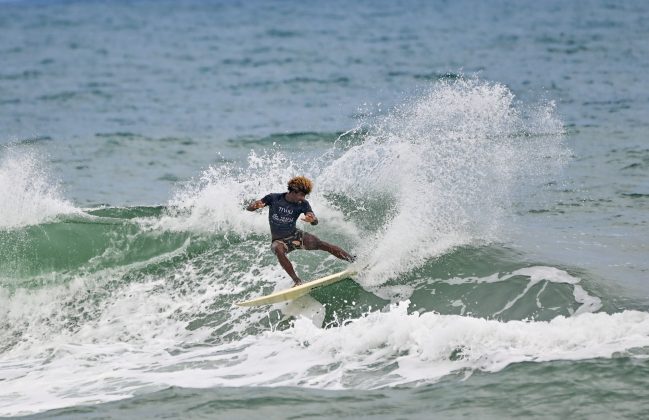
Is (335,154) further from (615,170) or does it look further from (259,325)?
(259,325)

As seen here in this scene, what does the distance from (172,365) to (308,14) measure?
7187 cm

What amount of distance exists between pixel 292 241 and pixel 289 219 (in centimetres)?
30

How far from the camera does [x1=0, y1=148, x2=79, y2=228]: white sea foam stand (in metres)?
16.0

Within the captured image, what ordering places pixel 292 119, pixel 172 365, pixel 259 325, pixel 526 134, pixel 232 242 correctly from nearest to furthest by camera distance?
pixel 172 365, pixel 259 325, pixel 232 242, pixel 526 134, pixel 292 119

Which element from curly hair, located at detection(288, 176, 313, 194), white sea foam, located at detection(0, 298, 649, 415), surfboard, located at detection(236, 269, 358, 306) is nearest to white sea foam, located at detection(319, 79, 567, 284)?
surfboard, located at detection(236, 269, 358, 306)

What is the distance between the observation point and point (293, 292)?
41.2 ft

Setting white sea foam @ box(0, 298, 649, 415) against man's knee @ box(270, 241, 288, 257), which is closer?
white sea foam @ box(0, 298, 649, 415)

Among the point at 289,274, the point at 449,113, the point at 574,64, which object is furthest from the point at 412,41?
A: the point at 289,274

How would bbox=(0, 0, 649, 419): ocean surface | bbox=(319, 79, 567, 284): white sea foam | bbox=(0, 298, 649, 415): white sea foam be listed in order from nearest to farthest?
1. bbox=(0, 0, 649, 419): ocean surface
2. bbox=(0, 298, 649, 415): white sea foam
3. bbox=(319, 79, 567, 284): white sea foam

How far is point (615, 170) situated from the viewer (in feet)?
64.7

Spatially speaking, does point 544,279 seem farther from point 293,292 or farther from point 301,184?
point 301,184

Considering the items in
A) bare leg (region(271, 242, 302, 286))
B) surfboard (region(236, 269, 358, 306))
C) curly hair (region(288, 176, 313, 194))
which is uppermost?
curly hair (region(288, 176, 313, 194))

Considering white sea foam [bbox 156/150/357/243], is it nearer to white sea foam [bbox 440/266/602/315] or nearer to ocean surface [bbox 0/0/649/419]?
ocean surface [bbox 0/0/649/419]

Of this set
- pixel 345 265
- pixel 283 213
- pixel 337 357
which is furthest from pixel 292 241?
pixel 337 357
